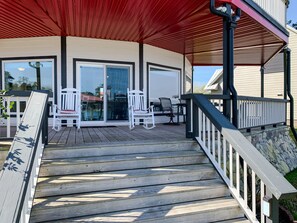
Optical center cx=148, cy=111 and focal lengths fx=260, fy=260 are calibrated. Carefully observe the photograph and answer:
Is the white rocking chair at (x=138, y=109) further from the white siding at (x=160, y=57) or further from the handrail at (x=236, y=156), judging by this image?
the handrail at (x=236, y=156)

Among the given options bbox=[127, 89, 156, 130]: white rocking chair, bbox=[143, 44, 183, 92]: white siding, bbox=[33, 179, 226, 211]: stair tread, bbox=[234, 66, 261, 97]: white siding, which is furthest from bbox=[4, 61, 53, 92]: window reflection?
bbox=[234, 66, 261, 97]: white siding

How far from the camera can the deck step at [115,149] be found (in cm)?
329

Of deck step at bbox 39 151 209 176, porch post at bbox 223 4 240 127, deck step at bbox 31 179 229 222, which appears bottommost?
deck step at bbox 31 179 229 222

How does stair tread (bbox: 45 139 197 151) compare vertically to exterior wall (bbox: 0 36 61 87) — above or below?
below

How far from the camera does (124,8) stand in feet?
16.5

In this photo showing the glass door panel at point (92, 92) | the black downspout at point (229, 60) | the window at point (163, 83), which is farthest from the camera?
the window at point (163, 83)

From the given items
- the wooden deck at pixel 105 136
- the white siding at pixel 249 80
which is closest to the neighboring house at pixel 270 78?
the white siding at pixel 249 80

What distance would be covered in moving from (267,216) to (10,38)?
286 inches

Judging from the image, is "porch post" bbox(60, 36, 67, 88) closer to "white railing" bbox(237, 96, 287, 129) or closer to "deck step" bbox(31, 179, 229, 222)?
"white railing" bbox(237, 96, 287, 129)

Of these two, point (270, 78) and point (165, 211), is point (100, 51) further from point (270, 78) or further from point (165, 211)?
point (270, 78)

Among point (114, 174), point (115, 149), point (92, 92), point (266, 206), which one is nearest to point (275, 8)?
point (92, 92)

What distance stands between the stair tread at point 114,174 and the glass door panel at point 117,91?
4.31 meters

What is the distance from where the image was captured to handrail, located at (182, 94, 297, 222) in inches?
94.3

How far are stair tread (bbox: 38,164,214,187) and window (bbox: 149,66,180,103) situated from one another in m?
4.70
